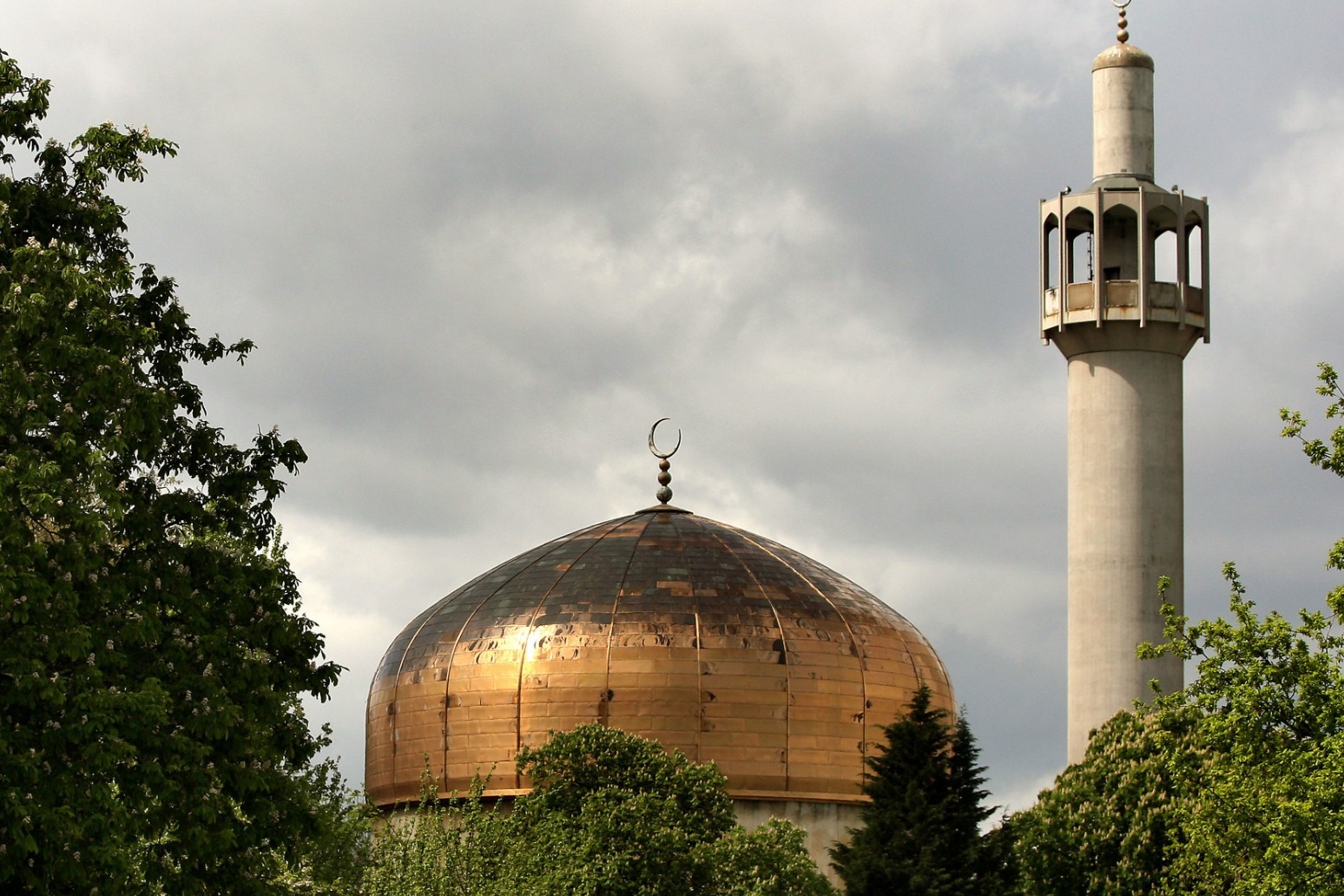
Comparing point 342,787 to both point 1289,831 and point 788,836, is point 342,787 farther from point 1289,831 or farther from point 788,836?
point 1289,831

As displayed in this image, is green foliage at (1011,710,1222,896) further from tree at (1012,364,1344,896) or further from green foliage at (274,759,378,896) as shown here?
green foliage at (274,759,378,896)

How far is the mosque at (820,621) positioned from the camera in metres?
45.7

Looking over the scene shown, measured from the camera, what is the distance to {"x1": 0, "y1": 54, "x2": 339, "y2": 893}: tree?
21828 mm

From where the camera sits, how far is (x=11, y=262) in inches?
939

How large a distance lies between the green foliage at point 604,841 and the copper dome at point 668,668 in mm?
3236

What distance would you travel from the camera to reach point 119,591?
23.2 metres

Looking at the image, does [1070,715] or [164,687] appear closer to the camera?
[164,687]

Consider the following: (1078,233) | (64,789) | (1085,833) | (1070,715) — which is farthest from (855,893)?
(1078,233)

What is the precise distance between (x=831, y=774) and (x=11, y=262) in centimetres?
2728

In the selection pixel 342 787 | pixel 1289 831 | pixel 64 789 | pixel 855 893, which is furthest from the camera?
pixel 342 787

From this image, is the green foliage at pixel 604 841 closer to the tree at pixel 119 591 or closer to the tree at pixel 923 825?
the tree at pixel 923 825

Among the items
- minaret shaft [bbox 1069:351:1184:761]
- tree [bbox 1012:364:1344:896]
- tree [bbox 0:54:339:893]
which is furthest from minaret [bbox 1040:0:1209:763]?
tree [bbox 0:54:339:893]

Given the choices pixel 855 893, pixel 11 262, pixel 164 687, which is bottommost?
pixel 855 893

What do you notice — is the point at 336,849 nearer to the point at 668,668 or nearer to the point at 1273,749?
the point at 668,668
